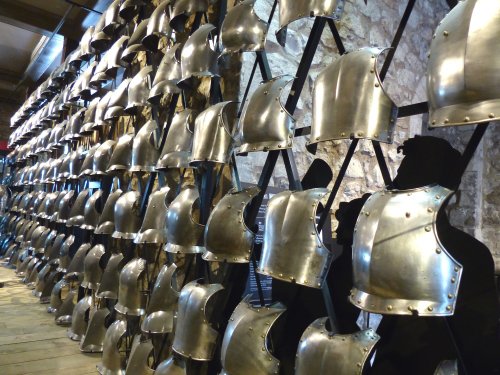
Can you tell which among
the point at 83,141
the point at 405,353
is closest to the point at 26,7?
the point at 83,141

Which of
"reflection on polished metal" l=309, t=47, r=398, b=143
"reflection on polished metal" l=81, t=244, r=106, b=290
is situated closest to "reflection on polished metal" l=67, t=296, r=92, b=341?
"reflection on polished metal" l=81, t=244, r=106, b=290

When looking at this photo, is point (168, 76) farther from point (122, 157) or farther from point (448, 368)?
point (448, 368)

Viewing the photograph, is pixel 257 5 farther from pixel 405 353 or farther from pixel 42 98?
pixel 42 98

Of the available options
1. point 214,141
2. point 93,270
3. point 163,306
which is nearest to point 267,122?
point 214,141

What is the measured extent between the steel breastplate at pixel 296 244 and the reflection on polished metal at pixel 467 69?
15.5 inches

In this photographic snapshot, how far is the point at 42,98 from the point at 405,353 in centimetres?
467

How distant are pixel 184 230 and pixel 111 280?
87cm

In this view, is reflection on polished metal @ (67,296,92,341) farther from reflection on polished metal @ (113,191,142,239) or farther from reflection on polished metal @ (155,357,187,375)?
reflection on polished metal @ (155,357,187,375)

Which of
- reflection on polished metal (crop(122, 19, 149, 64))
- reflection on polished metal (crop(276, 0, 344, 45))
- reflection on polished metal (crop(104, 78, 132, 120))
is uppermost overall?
reflection on polished metal (crop(122, 19, 149, 64))

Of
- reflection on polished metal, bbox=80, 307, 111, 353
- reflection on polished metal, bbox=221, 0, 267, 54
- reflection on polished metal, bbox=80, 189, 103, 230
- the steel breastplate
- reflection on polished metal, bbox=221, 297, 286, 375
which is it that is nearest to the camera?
the steel breastplate

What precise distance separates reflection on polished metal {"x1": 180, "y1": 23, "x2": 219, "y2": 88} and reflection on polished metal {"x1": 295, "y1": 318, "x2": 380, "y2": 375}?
1.08 metres

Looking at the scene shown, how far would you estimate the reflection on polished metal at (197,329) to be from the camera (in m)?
1.39

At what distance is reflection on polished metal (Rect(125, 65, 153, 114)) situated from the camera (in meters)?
2.11

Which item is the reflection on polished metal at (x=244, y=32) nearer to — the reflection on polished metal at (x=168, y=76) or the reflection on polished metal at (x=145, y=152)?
the reflection on polished metal at (x=168, y=76)
